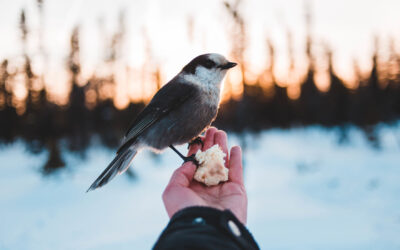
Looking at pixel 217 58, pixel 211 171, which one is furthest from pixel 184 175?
pixel 217 58

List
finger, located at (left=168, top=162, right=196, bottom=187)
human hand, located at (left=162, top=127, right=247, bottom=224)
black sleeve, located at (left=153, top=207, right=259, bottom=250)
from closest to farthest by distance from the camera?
black sleeve, located at (left=153, top=207, right=259, bottom=250) → human hand, located at (left=162, top=127, right=247, bottom=224) → finger, located at (left=168, top=162, right=196, bottom=187)

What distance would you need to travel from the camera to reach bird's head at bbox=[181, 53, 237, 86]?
8.89 ft

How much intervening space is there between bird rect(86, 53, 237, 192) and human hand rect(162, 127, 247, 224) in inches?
13.5

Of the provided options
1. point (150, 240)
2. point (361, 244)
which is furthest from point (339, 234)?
point (150, 240)

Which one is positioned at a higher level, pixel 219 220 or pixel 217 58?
pixel 217 58

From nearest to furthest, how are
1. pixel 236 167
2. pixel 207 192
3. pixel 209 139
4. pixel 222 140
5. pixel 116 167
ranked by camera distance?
pixel 207 192, pixel 236 167, pixel 116 167, pixel 222 140, pixel 209 139

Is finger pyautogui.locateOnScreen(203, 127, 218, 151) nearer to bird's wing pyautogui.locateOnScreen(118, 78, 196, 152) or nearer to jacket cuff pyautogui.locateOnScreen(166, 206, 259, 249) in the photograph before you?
bird's wing pyautogui.locateOnScreen(118, 78, 196, 152)

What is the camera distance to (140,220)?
18.1 ft

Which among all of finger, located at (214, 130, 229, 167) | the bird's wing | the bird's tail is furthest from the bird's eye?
the bird's tail

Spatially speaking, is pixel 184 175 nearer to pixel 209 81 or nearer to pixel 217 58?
pixel 209 81

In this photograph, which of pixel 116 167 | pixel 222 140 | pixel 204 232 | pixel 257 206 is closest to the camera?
pixel 204 232

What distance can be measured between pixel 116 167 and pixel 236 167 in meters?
1.12

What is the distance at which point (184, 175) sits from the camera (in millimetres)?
2260

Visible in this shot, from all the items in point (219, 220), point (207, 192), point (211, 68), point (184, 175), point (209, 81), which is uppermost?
point (211, 68)
